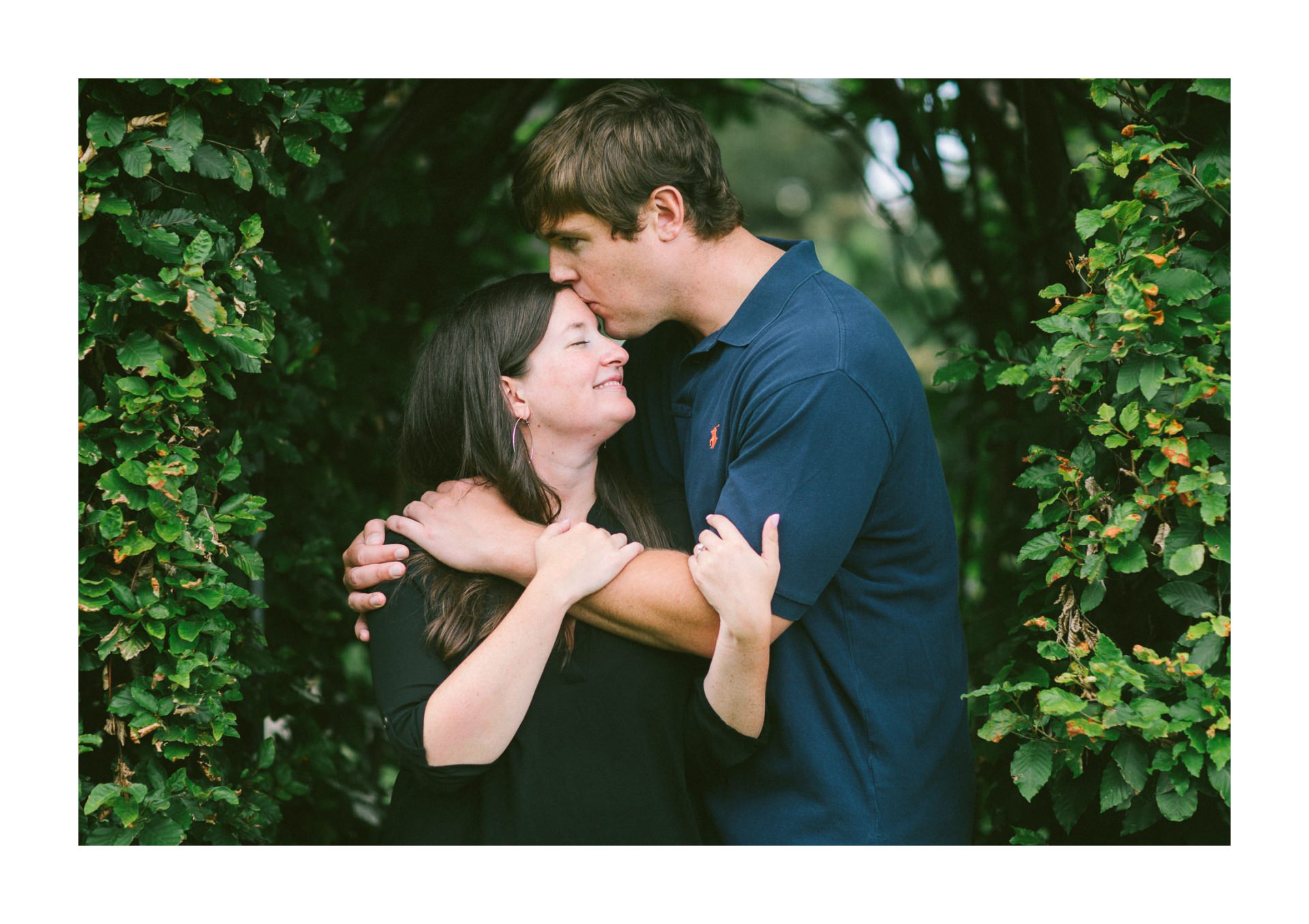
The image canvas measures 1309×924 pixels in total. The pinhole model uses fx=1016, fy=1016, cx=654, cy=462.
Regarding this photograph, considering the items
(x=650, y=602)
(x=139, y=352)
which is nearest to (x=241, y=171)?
(x=139, y=352)

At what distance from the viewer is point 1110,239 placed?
323cm

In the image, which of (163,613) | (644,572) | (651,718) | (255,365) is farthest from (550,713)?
(255,365)

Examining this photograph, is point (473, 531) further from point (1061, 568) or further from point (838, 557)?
point (1061, 568)

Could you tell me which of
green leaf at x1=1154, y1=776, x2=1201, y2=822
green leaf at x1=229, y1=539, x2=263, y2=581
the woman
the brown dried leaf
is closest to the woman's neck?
the woman

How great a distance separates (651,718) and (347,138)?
7.14 ft

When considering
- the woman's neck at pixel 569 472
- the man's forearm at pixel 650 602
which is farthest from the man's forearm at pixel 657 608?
the woman's neck at pixel 569 472

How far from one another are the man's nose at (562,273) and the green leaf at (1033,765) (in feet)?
5.47

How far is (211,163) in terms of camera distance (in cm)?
249

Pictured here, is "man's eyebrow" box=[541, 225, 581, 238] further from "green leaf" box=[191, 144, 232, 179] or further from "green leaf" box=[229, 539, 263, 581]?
"green leaf" box=[229, 539, 263, 581]

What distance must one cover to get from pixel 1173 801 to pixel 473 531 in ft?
5.72

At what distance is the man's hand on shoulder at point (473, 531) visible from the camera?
98.7 inches

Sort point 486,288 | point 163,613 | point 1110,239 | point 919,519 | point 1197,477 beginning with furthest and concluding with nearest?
point 1110,239, point 486,288, point 919,519, point 163,613, point 1197,477

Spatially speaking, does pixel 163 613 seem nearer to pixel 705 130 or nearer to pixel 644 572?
pixel 644 572

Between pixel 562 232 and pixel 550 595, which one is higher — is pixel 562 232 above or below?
above
